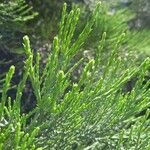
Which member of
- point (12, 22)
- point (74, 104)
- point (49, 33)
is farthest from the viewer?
point (49, 33)

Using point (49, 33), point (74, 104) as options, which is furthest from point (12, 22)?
point (74, 104)

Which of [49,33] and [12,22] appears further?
[49,33]

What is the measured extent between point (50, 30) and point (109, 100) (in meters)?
2.15

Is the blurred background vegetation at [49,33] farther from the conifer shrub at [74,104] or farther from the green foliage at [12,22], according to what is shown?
the conifer shrub at [74,104]

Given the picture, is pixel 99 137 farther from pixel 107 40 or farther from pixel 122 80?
pixel 107 40

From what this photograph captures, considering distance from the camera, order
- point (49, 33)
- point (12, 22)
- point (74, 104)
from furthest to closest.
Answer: point (49, 33) → point (12, 22) → point (74, 104)

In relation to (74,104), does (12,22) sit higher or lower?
lower

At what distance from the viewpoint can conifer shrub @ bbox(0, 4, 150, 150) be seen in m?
1.43

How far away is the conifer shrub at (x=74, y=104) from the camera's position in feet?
4.69

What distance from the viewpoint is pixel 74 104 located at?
1453 mm

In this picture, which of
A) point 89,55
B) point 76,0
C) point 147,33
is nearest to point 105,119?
point 89,55

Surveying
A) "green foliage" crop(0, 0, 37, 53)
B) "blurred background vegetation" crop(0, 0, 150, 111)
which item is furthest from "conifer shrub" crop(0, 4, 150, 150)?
"blurred background vegetation" crop(0, 0, 150, 111)

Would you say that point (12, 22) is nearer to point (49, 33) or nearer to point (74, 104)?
point (49, 33)

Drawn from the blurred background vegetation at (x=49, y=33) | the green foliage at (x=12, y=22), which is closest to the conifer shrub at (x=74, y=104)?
the green foliage at (x=12, y=22)
